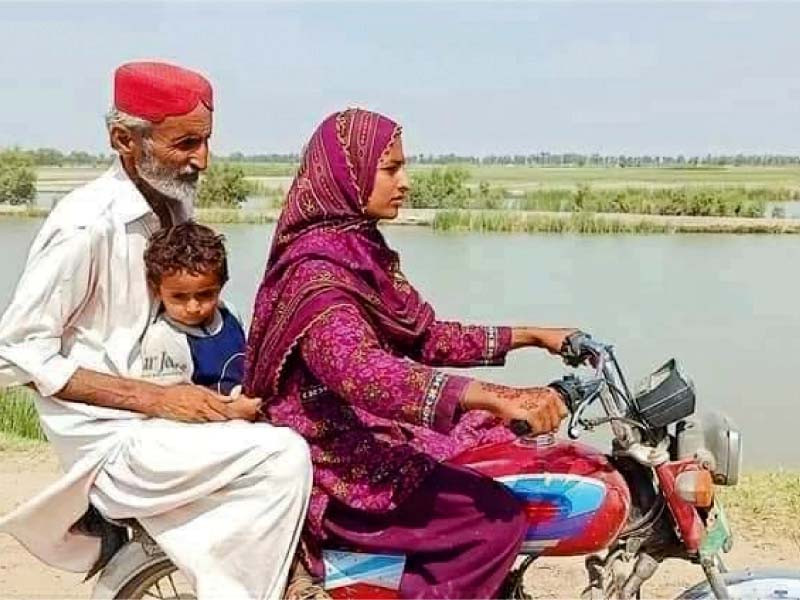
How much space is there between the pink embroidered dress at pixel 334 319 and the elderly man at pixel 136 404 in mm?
76

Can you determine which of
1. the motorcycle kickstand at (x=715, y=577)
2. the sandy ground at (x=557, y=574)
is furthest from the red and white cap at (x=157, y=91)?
the sandy ground at (x=557, y=574)

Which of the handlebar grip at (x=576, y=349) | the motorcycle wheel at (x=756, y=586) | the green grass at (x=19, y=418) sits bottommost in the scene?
the green grass at (x=19, y=418)

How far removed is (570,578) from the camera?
515 cm

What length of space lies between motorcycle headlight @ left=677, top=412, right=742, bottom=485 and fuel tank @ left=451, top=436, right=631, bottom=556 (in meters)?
0.17

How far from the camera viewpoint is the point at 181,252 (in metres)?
3.12

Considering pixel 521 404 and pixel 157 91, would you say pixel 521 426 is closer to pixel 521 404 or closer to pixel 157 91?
pixel 521 404

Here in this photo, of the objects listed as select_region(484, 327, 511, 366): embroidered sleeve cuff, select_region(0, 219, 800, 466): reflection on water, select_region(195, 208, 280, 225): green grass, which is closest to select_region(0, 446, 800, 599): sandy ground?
select_region(484, 327, 511, 366): embroidered sleeve cuff

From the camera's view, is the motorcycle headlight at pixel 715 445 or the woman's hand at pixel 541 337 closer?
the motorcycle headlight at pixel 715 445

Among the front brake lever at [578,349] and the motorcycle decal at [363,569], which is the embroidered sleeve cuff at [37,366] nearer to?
the motorcycle decal at [363,569]

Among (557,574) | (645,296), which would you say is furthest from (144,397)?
(645,296)

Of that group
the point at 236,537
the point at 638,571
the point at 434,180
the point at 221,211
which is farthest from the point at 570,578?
the point at 434,180

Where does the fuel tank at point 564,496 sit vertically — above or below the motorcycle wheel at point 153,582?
above

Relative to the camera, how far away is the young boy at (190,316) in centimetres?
313

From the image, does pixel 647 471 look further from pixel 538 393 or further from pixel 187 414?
pixel 187 414
